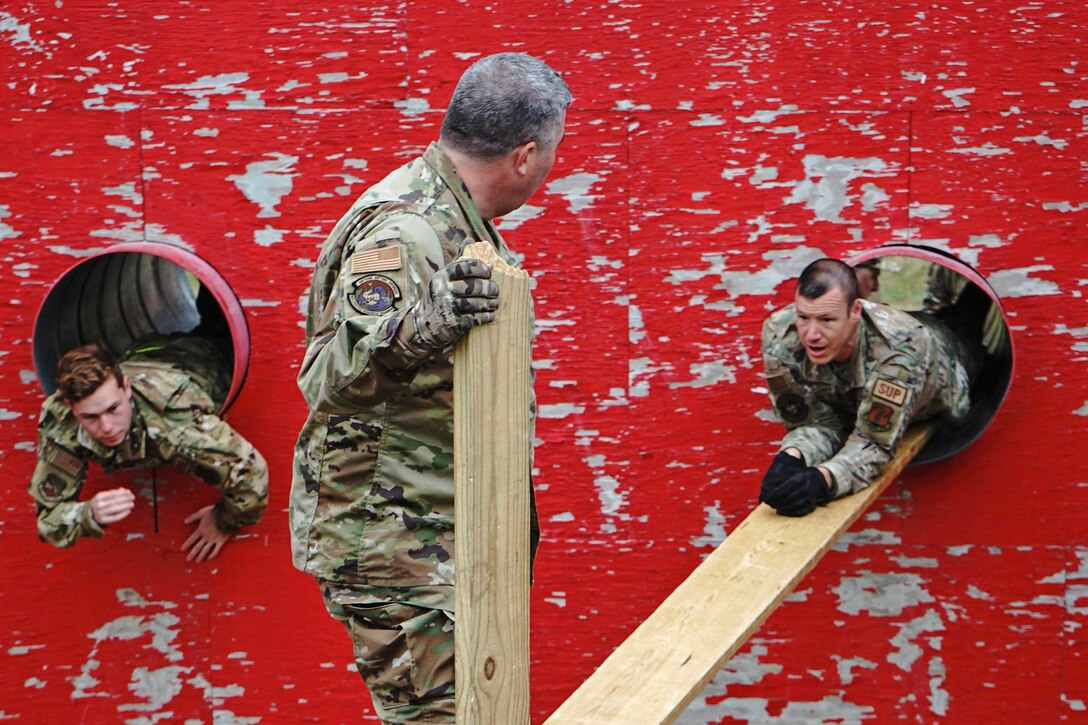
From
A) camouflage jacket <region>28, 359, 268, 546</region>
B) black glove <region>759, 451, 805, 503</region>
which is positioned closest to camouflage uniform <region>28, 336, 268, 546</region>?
camouflage jacket <region>28, 359, 268, 546</region>

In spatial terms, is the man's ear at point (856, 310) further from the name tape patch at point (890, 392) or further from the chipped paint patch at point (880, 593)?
the chipped paint patch at point (880, 593)

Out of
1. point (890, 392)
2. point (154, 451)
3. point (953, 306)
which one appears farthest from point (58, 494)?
point (953, 306)

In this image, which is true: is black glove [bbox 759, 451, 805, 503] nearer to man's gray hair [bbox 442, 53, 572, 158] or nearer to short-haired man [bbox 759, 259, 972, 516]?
short-haired man [bbox 759, 259, 972, 516]

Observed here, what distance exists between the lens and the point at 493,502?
204 centimetres

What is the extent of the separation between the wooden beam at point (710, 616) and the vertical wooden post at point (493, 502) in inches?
17.1

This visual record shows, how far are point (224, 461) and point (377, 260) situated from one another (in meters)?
1.79

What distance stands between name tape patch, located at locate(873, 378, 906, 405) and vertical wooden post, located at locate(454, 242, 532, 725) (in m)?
1.85

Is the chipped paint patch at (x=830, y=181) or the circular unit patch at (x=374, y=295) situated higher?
the circular unit patch at (x=374, y=295)

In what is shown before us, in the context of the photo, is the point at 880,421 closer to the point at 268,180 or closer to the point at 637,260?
the point at 637,260

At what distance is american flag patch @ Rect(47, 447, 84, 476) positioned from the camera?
3846 millimetres

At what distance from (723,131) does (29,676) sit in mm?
2924

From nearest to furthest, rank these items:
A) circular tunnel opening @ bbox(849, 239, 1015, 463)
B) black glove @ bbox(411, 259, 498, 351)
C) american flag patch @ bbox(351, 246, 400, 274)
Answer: black glove @ bbox(411, 259, 498, 351)
american flag patch @ bbox(351, 246, 400, 274)
circular tunnel opening @ bbox(849, 239, 1015, 463)

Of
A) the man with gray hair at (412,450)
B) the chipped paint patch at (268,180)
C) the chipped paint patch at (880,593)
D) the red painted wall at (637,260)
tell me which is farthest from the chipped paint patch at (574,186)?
the chipped paint patch at (880,593)

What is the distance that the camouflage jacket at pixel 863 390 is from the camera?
3613mm
